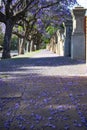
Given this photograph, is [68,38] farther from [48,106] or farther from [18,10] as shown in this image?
[48,106]

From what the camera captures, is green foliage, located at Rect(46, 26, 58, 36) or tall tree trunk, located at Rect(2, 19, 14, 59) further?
green foliage, located at Rect(46, 26, 58, 36)

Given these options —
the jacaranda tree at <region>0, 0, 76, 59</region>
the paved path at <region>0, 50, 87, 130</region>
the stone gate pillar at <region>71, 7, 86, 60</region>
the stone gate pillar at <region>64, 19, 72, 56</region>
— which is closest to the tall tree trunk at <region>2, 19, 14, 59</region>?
the jacaranda tree at <region>0, 0, 76, 59</region>

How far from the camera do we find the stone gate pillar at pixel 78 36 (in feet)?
76.5

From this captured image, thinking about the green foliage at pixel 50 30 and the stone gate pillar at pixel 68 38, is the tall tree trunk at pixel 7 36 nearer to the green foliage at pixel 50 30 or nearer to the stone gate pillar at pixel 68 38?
the stone gate pillar at pixel 68 38

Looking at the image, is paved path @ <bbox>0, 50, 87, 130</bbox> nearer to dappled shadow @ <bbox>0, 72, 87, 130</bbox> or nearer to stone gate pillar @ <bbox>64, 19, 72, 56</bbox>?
dappled shadow @ <bbox>0, 72, 87, 130</bbox>

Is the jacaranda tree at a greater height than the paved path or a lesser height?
greater

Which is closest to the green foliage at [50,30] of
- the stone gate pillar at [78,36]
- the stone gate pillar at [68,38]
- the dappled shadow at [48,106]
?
the stone gate pillar at [68,38]

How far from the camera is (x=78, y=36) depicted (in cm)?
2366

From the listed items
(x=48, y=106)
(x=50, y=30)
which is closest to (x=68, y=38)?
(x=50, y=30)

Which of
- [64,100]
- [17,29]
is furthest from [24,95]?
[17,29]

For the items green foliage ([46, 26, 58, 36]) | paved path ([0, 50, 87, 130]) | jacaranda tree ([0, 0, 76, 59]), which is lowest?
paved path ([0, 50, 87, 130])

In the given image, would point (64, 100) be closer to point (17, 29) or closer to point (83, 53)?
point (83, 53)

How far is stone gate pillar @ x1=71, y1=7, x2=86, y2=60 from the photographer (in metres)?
23.3

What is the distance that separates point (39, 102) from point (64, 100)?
55 cm
